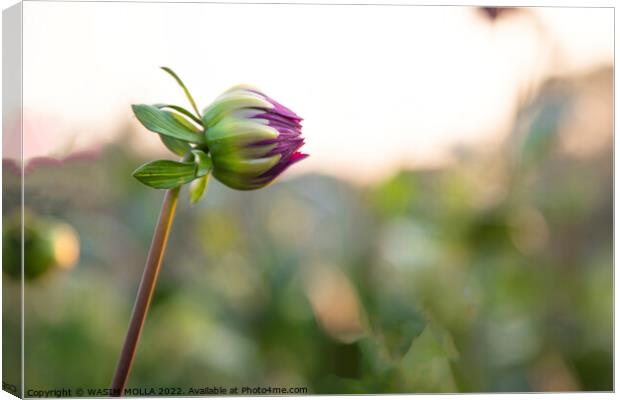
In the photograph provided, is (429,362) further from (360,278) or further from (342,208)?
(342,208)

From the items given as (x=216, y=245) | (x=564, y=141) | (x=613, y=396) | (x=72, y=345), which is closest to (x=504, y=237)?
(x=564, y=141)

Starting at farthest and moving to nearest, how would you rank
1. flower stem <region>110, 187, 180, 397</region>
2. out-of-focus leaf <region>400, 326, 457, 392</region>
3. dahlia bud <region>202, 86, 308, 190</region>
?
out-of-focus leaf <region>400, 326, 457, 392</region>, flower stem <region>110, 187, 180, 397</region>, dahlia bud <region>202, 86, 308, 190</region>

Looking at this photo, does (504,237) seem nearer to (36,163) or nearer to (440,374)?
(440,374)

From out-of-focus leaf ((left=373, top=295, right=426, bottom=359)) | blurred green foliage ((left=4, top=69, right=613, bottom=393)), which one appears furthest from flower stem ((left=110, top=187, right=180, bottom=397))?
out-of-focus leaf ((left=373, top=295, right=426, bottom=359))

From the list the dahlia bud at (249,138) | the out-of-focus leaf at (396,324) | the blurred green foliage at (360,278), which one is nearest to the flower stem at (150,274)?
the blurred green foliage at (360,278)

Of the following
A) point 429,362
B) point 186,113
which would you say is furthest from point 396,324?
point 186,113

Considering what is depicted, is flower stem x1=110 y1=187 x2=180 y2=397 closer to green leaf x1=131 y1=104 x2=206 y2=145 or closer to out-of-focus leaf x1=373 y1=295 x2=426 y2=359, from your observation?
green leaf x1=131 y1=104 x2=206 y2=145
